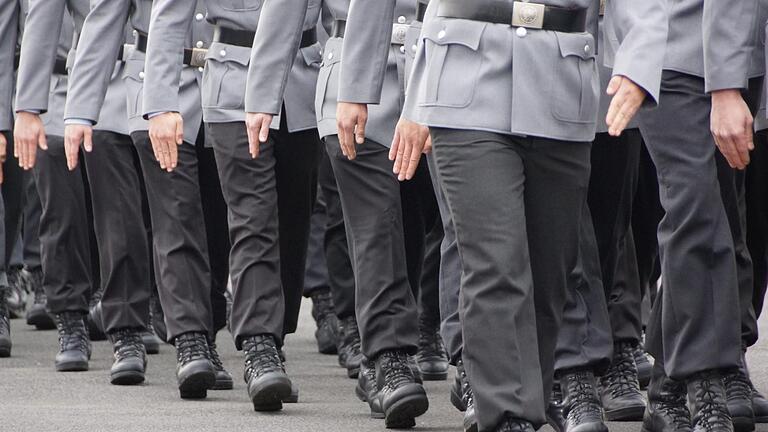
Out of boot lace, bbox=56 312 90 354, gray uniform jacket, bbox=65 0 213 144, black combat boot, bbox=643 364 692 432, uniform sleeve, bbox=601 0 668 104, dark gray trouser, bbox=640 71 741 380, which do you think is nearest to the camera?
uniform sleeve, bbox=601 0 668 104

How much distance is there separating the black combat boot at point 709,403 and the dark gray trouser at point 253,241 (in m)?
1.68

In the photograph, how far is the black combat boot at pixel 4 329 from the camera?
7812 mm

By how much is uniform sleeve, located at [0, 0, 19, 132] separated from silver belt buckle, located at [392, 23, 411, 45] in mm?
2575

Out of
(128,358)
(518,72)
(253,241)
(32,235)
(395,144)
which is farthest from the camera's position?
(32,235)

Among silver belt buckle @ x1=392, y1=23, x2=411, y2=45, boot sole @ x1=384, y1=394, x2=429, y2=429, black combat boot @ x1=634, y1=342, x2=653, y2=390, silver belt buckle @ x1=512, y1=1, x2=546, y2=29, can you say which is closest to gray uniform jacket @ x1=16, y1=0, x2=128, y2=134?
silver belt buckle @ x1=392, y1=23, x2=411, y2=45

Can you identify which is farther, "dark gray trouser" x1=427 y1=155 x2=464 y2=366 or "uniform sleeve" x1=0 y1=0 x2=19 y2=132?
"uniform sleeve" x1=0 y1=0 x2=19 y2=132

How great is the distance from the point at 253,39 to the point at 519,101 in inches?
86.5

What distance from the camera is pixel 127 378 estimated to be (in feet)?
22.2

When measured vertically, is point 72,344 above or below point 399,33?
below

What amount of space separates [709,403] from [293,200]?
199 cm

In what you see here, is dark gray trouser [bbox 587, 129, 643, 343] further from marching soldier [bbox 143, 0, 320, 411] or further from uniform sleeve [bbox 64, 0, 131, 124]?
uniform sleeve [bbox 64, 0, 131, 124]

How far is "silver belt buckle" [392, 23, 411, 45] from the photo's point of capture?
5.68m

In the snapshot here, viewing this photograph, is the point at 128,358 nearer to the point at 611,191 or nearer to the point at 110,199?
the point at 110,199

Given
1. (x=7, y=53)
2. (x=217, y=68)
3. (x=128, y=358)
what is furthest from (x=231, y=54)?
(x=7, y=53)
